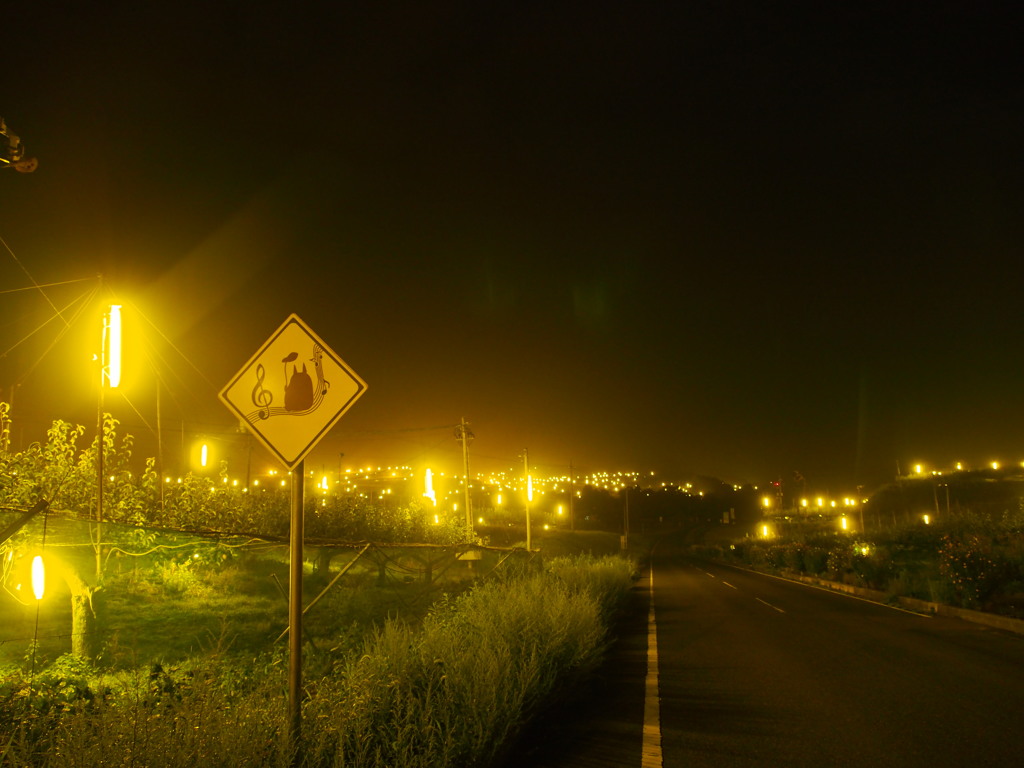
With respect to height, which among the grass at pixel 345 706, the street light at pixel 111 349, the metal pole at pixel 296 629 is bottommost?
the grass at pixel 345 706

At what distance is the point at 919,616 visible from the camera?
18.1m

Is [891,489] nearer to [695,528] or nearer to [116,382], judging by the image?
[695,528]

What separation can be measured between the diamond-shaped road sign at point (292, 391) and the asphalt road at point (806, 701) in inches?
137

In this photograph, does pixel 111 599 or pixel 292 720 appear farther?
pixel 111 599

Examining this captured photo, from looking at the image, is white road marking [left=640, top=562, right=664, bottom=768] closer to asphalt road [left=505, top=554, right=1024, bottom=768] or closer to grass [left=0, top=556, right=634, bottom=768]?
asphalt road [left=505, top=554, right=1024, bottom=768]

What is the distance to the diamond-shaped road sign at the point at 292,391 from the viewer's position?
5.11 m

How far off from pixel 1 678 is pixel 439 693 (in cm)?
605

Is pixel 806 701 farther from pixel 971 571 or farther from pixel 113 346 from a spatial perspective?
pixel 113 346

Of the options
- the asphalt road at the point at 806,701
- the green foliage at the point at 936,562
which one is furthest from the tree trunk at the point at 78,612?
the green foliage at the point at 936,562

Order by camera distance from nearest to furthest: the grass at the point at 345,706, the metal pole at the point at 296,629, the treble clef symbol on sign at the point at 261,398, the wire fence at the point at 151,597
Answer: the grass at the point at 345,706 < the metal pole at the point at 296,629 < the treble clef symbol on sign at the point at 261,398 < the wire fence at the point at 151,597

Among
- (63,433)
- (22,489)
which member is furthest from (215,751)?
(63,433)

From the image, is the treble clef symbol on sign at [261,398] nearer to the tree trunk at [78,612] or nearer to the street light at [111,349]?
the tree trunk at [78,612]

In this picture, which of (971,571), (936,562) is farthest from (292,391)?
(936,562)

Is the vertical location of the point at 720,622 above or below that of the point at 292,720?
below
